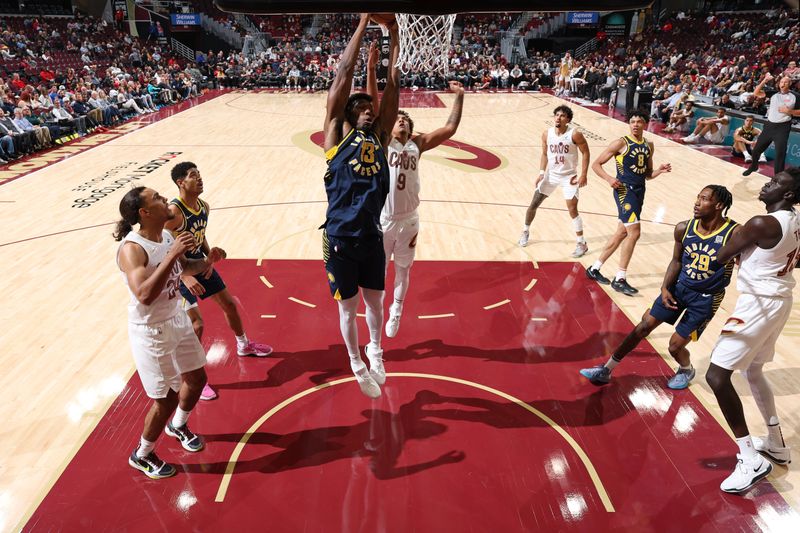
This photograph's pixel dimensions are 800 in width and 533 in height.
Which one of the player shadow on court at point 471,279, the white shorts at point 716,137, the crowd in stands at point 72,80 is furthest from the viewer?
the white shorts at point 716,137

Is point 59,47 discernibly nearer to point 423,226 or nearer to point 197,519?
point 423,226

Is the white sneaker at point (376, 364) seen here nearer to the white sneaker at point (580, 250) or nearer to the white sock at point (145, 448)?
the white sock at point (145, 448)

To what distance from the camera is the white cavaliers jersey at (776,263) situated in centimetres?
316

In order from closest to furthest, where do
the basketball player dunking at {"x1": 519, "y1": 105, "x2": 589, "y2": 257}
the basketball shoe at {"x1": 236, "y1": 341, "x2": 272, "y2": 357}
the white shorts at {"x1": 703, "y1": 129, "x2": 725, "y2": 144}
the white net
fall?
the basketball shoe at {"x1": 236, "y1": 341, "x2": 272, "y2": 357}, the basketball player dunking at {"x1": 519, "y1": 105, "x2": 589, "y2": 257}, the white net, the white shorts at {"x1": 703, "y1": 129, "x2": 725, "y2": 144}

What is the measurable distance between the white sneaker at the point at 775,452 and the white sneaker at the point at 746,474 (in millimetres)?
253

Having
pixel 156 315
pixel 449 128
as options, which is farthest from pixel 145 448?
pixel 449 128

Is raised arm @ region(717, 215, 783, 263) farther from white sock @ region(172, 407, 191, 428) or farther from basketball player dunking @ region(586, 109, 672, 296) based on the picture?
white sock @ region(172, 407, 191, 428)

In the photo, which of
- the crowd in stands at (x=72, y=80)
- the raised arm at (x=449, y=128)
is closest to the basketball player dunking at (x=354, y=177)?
the raised arm at (x=449, y=128)

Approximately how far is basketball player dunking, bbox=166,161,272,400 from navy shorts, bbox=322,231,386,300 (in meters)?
0.89

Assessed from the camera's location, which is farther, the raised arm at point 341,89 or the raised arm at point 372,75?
the raised arm at point 372,75

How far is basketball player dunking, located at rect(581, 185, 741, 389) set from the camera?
376 cm

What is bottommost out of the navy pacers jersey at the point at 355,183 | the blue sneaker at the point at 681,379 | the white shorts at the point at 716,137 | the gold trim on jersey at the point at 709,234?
the blue sneaker at the point at 681,379

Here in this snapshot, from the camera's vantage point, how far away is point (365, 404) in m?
4.13

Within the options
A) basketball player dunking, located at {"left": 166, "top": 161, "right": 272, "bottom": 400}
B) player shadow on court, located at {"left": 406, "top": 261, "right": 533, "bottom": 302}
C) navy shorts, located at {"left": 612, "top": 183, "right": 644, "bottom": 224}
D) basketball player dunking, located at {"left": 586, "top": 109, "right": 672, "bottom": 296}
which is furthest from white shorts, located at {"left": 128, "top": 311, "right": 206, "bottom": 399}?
navy shorts, located at {"left": 612, "top": 183, "right": 644, "bottom": 224}
